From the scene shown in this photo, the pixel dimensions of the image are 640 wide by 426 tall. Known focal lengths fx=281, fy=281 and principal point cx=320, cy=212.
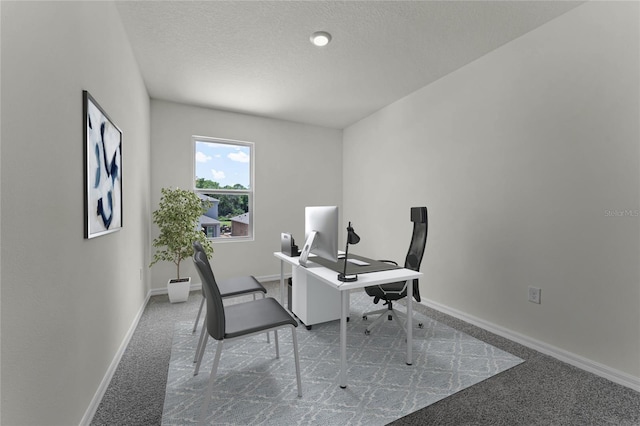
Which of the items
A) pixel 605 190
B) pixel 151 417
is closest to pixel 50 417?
pixel 151 417

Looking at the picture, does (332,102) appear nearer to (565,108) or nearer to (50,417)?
(565,108)

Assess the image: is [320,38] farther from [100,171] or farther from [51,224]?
[51,224]

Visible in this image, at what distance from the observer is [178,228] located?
11.7 ft

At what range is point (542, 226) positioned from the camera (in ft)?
7.99

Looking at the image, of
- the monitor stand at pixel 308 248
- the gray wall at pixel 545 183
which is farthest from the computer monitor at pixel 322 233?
the gray wall at pixel 545 183

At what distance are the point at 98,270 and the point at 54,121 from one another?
3.23 ft

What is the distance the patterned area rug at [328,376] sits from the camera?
1.69 meters

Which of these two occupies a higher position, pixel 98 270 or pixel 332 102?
pixel 332 102

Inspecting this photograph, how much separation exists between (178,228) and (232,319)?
2.18 metres

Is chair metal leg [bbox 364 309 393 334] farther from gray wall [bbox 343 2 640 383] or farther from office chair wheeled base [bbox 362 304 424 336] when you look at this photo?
gray wall [bbox 343 2 640 383]

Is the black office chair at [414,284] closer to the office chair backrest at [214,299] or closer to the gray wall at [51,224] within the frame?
the office chair backrest at [214,299]

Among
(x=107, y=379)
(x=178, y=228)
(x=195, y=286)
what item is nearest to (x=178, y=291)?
(x=195, y=286)

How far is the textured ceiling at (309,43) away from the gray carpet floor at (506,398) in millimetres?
2801

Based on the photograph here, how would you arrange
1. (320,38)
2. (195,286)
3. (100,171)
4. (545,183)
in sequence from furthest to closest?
(195,286) < (320,38) < (545,183) < (100,171)
